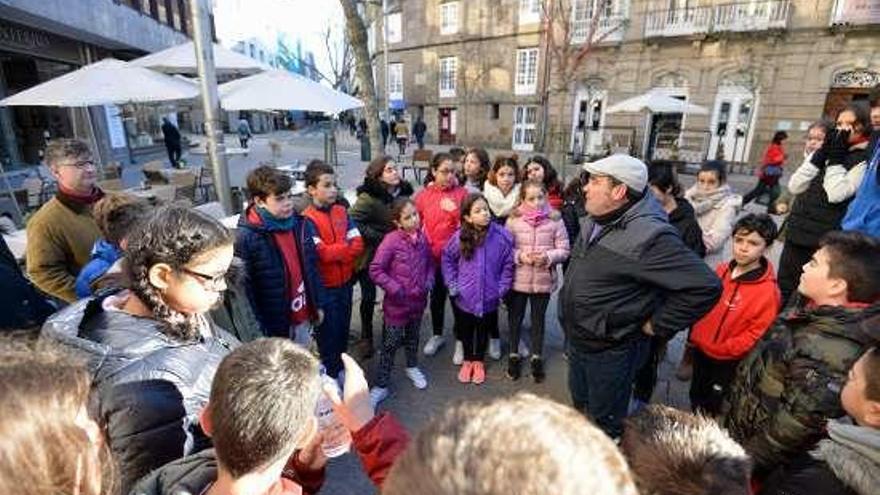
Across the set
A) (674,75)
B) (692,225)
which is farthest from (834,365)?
(674,75)

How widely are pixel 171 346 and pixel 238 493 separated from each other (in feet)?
1.84

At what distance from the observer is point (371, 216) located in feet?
13.0

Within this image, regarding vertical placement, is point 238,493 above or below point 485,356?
above

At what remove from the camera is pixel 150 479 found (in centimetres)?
113

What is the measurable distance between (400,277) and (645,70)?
20.7 m

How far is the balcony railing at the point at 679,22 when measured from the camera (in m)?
18.3

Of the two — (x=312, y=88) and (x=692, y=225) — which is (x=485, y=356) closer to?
(x=692, y=225)

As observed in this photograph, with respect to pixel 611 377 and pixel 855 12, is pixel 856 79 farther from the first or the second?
pixel 611 377

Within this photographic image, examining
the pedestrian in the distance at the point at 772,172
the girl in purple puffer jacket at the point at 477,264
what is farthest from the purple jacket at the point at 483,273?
the pedestrian in the distance at the point at 772,172

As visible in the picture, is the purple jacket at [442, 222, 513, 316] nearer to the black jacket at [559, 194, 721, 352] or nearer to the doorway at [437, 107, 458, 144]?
the black jacket at [559, 194, 721, 352]

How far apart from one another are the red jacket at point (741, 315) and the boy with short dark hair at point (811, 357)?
0.53 m

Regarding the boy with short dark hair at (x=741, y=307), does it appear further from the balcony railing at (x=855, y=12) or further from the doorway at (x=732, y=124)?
the balcony railing at (x=855, y=12)

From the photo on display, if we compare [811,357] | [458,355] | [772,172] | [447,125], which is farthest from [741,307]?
[447,125]

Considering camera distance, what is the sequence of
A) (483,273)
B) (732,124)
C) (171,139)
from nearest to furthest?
(483,273), (171,139), (732,124)
